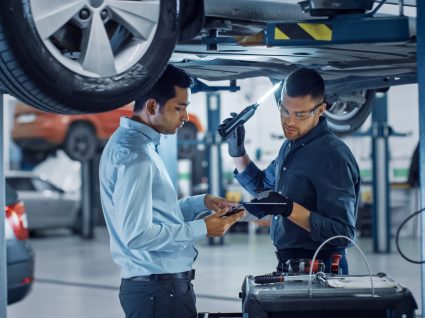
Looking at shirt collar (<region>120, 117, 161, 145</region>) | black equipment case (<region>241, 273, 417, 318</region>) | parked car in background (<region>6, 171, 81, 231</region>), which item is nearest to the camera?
black equipment case (<region>241, 273, 417, 318</region>)

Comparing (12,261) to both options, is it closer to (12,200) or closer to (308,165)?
(12,200)

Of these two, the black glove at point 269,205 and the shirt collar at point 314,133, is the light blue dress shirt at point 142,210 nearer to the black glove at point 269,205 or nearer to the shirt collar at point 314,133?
the black glove at point 269,205

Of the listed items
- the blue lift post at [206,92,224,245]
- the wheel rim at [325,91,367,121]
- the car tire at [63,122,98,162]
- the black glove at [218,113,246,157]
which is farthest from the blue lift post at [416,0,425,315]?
the car tire at [63,122,98,162]

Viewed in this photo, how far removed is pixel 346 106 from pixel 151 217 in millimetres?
2483

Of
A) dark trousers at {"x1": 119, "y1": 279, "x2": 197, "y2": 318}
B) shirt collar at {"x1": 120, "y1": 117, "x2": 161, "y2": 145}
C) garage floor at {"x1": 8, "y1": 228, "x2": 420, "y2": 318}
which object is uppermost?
shirt collar at {"x1": 120, "y1": 117, "x2": 161, "y2": 145}

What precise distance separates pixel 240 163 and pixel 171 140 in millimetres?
1110

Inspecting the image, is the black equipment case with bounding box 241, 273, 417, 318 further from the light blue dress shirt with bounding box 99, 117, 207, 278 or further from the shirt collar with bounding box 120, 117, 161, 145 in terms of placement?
the shirt collar with bounding box 120, 117, 161, 145

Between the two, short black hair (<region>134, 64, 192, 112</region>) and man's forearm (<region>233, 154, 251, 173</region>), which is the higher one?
short black hair (<region>134, 64, 192, 112</region>)

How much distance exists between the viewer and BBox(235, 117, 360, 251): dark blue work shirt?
300cm

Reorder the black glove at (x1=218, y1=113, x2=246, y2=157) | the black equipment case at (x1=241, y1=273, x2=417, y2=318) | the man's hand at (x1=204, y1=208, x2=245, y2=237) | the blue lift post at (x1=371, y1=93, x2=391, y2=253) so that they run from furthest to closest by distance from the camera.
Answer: the blue lift post at (x1=371, y1=93, x2=391, y2=253) < the black glove at (x1=218, y1=113, x2=246, y2=157) < the man's hand at (x1=204, y1=208, x2=245, y2=237) < the black equipment case at (x1=241, y1=273, x2=417, y2=318)

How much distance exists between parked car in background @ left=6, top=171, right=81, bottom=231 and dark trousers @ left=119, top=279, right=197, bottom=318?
34.6ft

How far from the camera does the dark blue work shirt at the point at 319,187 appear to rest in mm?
3000

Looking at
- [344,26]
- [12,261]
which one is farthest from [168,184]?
[12,261]

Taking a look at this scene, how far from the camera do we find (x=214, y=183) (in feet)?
39.1
